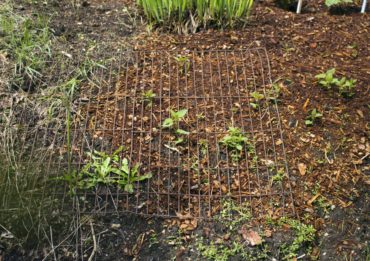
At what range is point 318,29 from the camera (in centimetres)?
371

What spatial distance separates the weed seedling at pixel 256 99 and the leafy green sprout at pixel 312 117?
30cm

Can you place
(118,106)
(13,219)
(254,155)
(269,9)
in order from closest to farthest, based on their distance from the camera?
(13,219) → (254,155) → (118,106) → (269,9)

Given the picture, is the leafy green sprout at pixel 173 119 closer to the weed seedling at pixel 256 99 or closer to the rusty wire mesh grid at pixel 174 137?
the rusty wire mesh grid at pixel 174 137

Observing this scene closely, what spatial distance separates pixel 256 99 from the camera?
10.5 ft

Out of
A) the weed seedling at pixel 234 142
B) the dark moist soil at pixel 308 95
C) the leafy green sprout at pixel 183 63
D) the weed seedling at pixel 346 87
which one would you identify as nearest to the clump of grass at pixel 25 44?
the dark moist soil at pixel 308 95

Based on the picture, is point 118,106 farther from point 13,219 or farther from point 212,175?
point 13,219

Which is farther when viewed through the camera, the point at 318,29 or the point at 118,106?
the point at 318,29

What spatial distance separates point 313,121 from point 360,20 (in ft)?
3.76

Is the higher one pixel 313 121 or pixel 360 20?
pixel 360 20

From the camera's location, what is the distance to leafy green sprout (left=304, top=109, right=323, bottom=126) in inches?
120

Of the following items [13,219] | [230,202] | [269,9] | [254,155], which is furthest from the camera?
[269,9]

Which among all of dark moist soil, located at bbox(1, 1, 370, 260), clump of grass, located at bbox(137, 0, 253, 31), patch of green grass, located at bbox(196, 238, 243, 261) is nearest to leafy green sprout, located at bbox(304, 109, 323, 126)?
dark moist soil, located at bbox(1, 1, 370, 260)

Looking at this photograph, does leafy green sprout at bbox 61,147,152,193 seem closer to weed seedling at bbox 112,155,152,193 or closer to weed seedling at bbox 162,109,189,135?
weed seedling at bbox 112,155,152,193

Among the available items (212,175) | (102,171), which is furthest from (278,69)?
(102,171)
